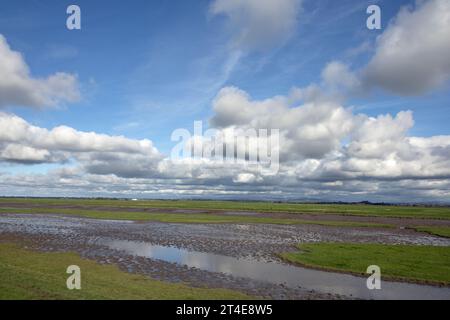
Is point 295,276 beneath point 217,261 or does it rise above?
above

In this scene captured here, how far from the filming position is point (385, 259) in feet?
102

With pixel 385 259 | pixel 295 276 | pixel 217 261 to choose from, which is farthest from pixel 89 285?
pixel 385 259

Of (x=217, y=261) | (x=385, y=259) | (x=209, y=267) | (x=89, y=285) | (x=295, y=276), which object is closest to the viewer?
(x=89, y=285)

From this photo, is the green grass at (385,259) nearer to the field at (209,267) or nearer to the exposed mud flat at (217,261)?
the field at (209,267)

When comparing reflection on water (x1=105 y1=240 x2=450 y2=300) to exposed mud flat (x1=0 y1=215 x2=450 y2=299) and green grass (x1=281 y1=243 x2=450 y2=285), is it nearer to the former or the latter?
exposed mud flat (x1=0 y1=215 x2=450 y2=299)

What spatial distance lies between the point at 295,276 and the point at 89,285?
541 inches

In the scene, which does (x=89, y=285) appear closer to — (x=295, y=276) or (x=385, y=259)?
(x=295, y=276)

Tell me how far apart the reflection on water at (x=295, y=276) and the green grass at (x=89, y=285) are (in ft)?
17.7

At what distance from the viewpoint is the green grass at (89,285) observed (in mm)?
16388

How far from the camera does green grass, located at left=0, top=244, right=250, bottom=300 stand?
16.4 metres

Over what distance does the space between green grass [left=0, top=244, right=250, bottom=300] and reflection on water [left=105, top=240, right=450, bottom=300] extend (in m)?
5.39

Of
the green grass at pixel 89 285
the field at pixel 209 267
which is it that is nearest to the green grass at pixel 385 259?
the field at pixel 209 267
